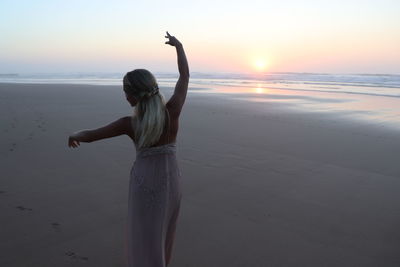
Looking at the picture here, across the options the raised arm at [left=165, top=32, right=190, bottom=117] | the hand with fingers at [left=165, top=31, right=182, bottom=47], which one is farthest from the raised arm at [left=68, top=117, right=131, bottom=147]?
the hand with fingers at [left=165, top=31, right=182, bottom=47]

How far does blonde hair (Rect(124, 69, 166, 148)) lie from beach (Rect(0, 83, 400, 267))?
168 cm

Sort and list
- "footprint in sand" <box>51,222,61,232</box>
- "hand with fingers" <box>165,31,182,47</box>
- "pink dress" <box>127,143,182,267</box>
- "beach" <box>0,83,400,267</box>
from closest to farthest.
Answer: "pink dress" <box>127,143,182,267</box>, "hand with fingers" <box>165,31,182,47</box>, "beach" <box>0,83,400,267</box>, "footprint in sand" <box>51,222,61,232</box>

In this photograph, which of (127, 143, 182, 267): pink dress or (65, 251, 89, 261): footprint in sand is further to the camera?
(65, 251, 89, 261): footprint in sand

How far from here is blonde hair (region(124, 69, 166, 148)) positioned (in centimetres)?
220

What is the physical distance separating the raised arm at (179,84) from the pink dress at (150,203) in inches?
10.2

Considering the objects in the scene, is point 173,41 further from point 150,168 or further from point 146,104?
point 150,168

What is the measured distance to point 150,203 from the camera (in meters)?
2.42

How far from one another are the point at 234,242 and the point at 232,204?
99 cm

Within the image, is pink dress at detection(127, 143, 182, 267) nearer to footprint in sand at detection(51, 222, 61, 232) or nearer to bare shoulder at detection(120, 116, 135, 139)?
bare shoulder at detection(120, 116, 135, 139)

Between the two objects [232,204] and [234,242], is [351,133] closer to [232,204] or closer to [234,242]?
[232,204]

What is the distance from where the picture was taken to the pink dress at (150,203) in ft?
7.91

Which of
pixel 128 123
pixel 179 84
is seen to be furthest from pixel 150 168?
pixel 179 84

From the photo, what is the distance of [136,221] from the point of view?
245 cm

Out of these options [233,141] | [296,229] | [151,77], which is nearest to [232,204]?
[296,229]
